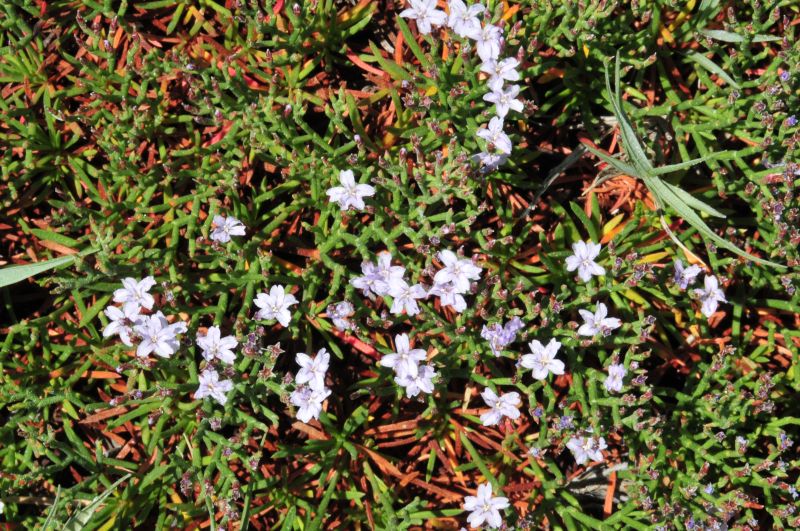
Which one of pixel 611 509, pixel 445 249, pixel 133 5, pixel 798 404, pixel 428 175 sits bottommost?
pixel 611 509

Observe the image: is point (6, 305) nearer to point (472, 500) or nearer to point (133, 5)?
point (133, 5)

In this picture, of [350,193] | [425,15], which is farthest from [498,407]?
[425,15]

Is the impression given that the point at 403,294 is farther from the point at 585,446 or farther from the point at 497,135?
the point at 585,446

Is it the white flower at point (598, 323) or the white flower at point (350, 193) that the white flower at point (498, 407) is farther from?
the white flower at point (350, 193)

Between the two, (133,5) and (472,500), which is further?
(133,5)

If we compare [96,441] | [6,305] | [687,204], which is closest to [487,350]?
[687,204]

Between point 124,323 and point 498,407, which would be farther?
point 498,407

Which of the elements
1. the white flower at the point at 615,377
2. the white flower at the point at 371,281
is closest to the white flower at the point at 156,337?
the white flower at the point at 371,281
